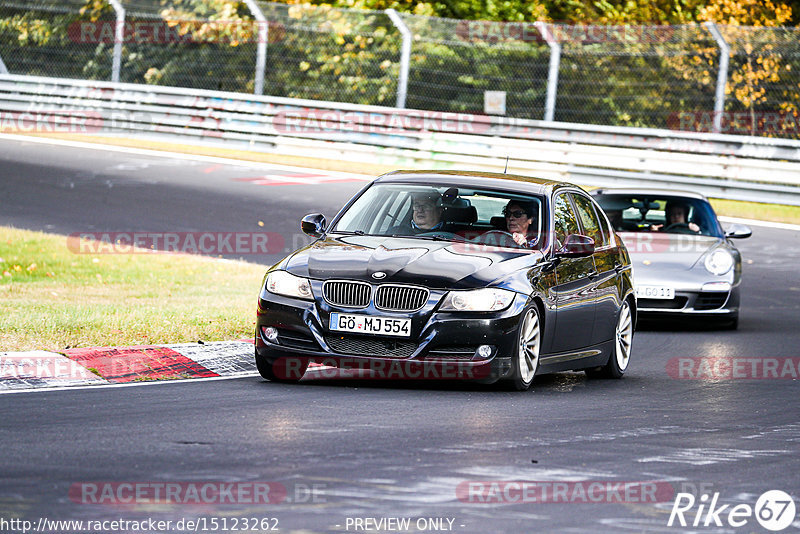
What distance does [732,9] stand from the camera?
3291 centimetres

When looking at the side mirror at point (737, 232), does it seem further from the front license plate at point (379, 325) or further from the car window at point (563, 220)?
the front license plate at point (379, 325)

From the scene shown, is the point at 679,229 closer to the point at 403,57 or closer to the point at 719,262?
the point at 719,262

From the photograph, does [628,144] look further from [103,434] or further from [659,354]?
[103,434]

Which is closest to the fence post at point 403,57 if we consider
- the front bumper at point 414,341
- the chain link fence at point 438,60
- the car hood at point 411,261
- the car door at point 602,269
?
the chain link fence at point 438,60

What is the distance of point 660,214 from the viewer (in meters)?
16.0

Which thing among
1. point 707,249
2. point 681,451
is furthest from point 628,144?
point 681,451

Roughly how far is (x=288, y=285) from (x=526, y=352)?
1634 millimetres

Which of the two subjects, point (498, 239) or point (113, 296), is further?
point (113, 296)

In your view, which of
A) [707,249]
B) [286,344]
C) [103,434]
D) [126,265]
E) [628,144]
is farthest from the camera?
[628,144]

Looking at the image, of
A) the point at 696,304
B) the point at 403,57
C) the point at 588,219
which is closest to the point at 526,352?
the point at 588,219

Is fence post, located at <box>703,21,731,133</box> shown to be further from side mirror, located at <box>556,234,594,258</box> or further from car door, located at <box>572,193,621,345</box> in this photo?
side mirror, located at <box>556,234,594,258</box>

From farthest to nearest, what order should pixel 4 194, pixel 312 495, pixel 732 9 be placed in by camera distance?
1. pixel 732 9
2. pixel 4 194
3. pixel 312 495

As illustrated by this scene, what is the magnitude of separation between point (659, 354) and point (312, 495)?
23.8ft

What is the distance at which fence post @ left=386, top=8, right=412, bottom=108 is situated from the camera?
25.8 m
